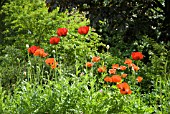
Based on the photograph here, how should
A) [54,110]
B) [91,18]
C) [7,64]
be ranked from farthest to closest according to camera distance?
[91,18] < [7,64] < [54,110]

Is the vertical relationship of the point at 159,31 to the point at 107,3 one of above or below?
below

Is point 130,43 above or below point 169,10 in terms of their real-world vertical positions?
below

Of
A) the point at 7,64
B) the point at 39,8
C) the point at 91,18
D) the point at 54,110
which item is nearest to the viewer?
the point at 54,110

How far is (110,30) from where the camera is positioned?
22.1 ft

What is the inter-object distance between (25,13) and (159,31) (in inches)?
85.3

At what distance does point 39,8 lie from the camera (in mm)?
6941

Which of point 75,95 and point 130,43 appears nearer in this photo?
point 75,95

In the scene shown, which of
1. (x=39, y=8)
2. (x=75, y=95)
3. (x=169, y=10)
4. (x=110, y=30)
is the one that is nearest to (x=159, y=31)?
(x=169, y=10)

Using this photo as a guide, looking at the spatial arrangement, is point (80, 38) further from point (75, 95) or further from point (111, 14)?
point (75, 95)

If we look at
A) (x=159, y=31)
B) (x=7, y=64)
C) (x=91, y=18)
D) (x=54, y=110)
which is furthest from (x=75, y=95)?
(x=159, y=31)

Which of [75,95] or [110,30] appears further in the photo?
[110,30]

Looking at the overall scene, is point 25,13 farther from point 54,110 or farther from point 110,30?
point 54,110

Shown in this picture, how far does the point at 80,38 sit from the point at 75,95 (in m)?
3.04

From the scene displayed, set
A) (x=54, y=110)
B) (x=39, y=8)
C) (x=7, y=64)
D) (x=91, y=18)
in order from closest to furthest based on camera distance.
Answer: (x=54, y=110), (x=7, y=64), (x=91, y=18), (x=39, y=8)
